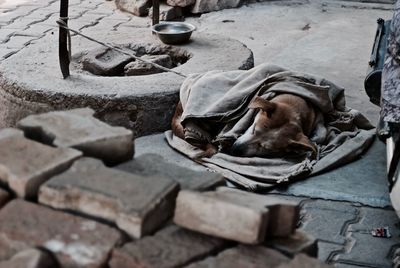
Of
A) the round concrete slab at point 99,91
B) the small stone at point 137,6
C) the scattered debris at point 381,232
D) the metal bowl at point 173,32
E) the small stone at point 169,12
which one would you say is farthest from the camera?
the small stone at point 137,6

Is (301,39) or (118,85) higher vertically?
(118,85)

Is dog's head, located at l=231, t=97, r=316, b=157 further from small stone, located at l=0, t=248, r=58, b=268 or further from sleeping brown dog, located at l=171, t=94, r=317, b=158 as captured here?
small stone, located at l=0, t=248, r=58, b=268

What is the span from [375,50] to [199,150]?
141 cm

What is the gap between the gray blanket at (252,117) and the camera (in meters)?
4.91

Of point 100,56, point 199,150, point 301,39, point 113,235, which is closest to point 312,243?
point 113,235

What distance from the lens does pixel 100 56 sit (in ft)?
19.8

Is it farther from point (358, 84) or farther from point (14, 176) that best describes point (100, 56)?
point (14, 176)

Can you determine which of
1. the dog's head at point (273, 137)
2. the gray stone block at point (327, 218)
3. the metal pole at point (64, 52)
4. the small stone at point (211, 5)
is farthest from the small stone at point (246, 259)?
the small stone at point (211, 5)

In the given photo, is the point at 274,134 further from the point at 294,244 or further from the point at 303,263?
the point at 303,263

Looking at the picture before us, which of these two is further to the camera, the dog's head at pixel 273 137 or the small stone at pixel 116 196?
the dog's head at pixel 273 137

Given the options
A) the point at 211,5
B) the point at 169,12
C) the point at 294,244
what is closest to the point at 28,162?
the point at 294,244

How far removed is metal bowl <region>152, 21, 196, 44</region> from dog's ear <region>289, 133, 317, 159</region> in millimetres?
1655

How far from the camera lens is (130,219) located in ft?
7.39

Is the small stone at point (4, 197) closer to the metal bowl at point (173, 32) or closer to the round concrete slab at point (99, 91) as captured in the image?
the round concrete slab at point (99, 91)
